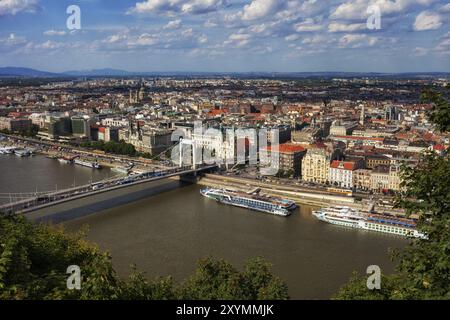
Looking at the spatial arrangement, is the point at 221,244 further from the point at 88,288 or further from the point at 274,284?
the point at 88,288

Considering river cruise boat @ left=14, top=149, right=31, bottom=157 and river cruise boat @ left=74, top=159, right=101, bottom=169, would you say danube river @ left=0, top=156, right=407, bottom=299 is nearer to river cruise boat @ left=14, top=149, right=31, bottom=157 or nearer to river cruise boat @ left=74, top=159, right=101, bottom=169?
river cruise boat @ left=74, top=159, right=101, bottom=169

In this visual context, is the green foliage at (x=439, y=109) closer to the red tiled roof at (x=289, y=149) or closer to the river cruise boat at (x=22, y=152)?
the red tiled roof at (x=289, y=149)

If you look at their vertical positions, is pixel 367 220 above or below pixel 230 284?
below

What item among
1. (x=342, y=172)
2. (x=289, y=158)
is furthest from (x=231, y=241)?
(x=289, y=158)

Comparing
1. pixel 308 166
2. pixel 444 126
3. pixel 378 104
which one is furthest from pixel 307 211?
pixel 378 104

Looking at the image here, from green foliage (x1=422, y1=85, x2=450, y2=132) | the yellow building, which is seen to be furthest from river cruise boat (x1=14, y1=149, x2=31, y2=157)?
green foliage (x1=422, y1=85, x2=450, y2=132)

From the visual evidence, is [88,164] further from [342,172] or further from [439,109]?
[439,109]
